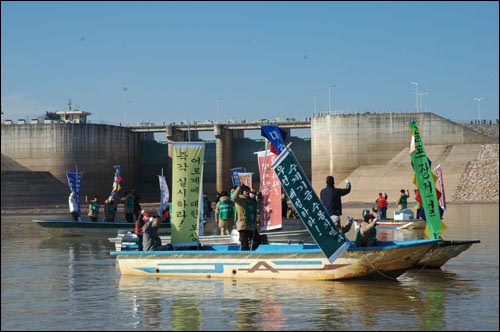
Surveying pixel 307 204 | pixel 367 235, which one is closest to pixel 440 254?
pixel 367 235

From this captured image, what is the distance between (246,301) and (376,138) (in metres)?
74.0

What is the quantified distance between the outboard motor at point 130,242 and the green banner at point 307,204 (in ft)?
19.8

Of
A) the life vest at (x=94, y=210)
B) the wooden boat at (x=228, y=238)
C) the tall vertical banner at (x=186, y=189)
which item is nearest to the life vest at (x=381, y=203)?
the wooden boat at (x=228, y=238)

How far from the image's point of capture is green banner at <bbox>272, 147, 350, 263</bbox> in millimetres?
18156

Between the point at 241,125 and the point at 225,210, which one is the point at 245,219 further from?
the point at 241,125

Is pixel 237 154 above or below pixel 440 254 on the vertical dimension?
above

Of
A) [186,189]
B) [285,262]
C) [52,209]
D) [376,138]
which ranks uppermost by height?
[376,138]

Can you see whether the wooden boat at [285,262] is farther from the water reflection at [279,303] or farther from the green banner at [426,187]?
the green banner at [426,187]

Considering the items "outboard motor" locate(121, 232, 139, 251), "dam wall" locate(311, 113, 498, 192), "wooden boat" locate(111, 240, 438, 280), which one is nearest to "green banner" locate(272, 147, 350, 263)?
"wooden boat" locate(111, 240, 438, 280)

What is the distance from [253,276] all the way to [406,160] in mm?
66575

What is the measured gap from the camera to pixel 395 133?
8919cm

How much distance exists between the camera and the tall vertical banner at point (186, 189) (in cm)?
2075

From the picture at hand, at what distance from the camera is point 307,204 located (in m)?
18.2

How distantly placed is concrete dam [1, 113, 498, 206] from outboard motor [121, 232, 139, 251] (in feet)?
184
